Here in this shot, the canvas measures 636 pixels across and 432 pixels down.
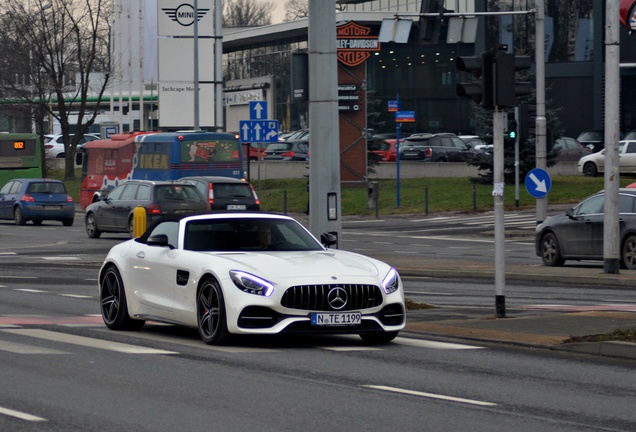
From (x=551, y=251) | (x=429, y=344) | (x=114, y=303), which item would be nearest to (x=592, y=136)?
(x=551, y=251)

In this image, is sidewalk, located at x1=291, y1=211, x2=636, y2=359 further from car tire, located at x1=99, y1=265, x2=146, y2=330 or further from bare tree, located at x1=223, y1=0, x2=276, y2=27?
bare tree, located at x1=223, y1=0, x2=276, y2=27

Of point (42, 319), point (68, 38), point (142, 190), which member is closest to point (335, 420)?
point (42, 319)

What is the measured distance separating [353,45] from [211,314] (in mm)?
45195

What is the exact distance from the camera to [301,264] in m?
12.3

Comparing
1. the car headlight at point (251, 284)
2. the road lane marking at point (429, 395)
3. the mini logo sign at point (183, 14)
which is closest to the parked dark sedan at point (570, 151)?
the mini logo sign at point (183, 14)

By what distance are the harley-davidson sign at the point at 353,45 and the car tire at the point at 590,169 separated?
33.4ft

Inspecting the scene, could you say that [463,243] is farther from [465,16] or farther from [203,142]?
[203,142]

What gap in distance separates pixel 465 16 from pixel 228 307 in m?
21.5

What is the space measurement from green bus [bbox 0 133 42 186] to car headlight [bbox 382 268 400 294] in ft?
161

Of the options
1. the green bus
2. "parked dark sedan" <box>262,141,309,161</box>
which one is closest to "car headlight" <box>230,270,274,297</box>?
the green bus

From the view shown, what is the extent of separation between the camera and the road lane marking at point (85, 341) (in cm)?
1216

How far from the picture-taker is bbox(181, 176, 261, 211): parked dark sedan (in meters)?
35.2

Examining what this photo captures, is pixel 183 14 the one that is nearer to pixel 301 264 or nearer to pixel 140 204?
pixel 140 204

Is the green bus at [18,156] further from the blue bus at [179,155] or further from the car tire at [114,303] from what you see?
the car tire at [114,303]
